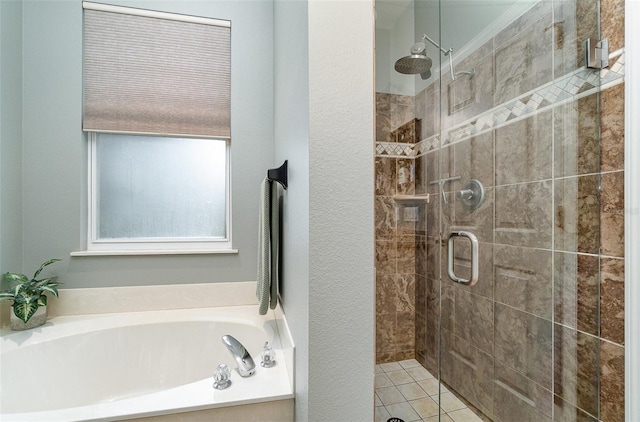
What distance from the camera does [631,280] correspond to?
83 cm

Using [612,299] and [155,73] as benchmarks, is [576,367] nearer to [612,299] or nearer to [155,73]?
[612,299]

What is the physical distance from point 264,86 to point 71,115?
113cm

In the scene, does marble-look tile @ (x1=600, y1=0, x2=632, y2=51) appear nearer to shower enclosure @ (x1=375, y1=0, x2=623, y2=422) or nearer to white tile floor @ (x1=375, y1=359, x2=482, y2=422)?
shower enclosure @ (x1=375, y1=0, x2=623, y2=422)

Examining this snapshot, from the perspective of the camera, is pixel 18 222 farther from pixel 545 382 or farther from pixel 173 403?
pixel 545 382

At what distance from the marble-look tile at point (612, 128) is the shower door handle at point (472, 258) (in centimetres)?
43

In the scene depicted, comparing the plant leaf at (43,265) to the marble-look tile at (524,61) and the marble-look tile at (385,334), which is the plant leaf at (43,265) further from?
the marble-look tile at (524,61)

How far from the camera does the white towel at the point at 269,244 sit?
136 cm

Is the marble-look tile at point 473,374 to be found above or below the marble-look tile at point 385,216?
below

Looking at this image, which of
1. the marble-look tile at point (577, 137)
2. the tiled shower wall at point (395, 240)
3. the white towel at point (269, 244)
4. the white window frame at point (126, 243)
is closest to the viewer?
the marble-look tile at point (577, 137)

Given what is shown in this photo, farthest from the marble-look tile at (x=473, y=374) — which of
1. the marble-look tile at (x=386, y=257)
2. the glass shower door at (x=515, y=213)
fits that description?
the marble-look tile at (x=386, y=257)

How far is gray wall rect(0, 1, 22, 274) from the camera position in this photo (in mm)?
1521

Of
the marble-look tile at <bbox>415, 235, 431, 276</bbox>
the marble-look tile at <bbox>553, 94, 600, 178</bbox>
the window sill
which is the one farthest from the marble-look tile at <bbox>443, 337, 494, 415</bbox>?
the window sill

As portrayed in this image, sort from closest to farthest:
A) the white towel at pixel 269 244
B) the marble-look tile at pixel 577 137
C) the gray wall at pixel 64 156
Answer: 1. the marble-look tile at pixel 577 137
2. the white towel at pixel 269 244
3. the gray wall at pixel 64 156

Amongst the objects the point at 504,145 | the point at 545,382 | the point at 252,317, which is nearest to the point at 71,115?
the point at 252,317
